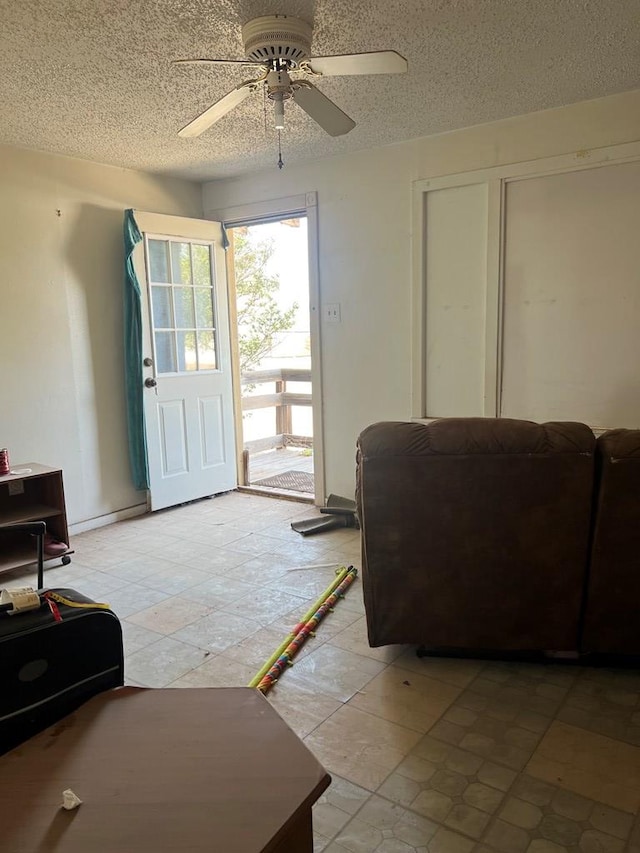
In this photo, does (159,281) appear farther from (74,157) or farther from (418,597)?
(418,597)

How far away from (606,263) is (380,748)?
269 centimetres

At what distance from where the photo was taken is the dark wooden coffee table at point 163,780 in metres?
0.83

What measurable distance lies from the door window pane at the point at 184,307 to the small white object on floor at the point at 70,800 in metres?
3.91

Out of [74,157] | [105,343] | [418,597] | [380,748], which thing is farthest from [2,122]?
[380,748]

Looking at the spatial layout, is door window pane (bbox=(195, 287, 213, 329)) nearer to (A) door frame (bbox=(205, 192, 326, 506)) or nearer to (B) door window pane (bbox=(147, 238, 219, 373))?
(B) door window pane (bbox=(147, 238, 219, 373))

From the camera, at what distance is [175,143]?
3666 millimetres

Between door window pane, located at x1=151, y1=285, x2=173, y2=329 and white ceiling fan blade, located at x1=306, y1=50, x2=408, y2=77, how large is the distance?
2.47 m

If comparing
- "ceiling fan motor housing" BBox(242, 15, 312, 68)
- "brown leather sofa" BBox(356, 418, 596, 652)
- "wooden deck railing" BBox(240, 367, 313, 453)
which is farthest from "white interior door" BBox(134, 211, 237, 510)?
"brown leather sofa" BBox(356, 418, 596, 652)

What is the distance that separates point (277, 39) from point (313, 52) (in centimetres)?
45

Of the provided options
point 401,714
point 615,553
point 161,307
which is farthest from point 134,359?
point 615,553

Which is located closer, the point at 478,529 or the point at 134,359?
the point at 478,529

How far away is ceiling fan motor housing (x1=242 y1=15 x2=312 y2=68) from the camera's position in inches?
83.2

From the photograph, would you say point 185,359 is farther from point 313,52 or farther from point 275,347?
point 275,347

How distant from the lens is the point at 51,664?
111 cm
